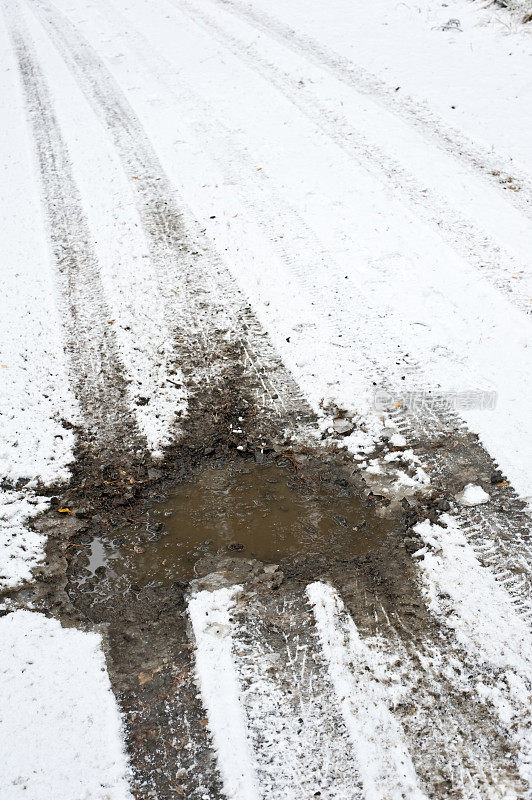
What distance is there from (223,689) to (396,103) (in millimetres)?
7447

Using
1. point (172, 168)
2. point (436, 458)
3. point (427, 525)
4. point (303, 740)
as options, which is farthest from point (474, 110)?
point (303, 740)

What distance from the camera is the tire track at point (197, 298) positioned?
4.36m

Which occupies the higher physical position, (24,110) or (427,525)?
(24,110)

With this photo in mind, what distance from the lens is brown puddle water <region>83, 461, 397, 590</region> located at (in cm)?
331

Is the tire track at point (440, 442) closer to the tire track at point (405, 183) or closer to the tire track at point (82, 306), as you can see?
the tire track at point (405, 183)

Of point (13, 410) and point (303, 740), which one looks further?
point (13, 410)

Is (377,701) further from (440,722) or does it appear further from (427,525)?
(427,525)

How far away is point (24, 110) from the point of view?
325 inches

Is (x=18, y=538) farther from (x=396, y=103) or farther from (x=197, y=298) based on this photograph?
(x=396, y=103)

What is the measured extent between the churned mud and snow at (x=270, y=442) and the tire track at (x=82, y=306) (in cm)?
3

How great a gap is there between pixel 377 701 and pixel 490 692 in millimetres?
496

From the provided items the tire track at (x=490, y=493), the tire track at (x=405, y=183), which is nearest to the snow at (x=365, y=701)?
the tire track at (x=490, y=493)

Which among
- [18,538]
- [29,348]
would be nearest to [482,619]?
[18,538]

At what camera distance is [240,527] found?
3484 millimetres
